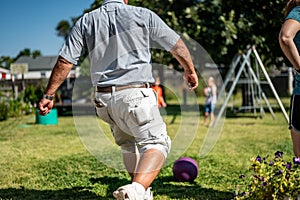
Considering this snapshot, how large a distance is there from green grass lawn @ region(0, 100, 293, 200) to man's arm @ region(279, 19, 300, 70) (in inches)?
65.5

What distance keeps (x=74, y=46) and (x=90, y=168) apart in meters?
2.93

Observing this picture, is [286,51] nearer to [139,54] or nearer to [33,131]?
[139,54]

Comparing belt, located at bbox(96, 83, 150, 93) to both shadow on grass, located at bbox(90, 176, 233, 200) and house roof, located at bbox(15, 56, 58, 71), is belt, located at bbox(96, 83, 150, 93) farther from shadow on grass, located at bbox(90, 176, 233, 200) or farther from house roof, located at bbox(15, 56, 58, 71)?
house roof, located at bbox(15, 56, 58, 71)

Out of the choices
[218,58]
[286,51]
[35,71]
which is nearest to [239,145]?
[286,51]

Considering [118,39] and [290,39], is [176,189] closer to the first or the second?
[118,39]

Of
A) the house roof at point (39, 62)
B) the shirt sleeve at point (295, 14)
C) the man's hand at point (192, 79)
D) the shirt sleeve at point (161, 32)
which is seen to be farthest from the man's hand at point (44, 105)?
the house roof at point (39, 62)

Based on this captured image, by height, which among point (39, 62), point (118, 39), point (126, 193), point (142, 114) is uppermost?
point (118, 39)

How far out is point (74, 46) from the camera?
3238 millimetres

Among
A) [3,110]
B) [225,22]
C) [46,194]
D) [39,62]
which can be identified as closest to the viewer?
[46,194]

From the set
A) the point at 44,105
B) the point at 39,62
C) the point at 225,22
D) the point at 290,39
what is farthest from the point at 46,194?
the point at 39,62

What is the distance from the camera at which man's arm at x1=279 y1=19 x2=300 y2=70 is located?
3119mm

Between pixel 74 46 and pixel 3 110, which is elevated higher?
pixel 74 46

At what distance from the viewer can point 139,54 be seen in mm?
3230

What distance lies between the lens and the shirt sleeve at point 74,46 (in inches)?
126
